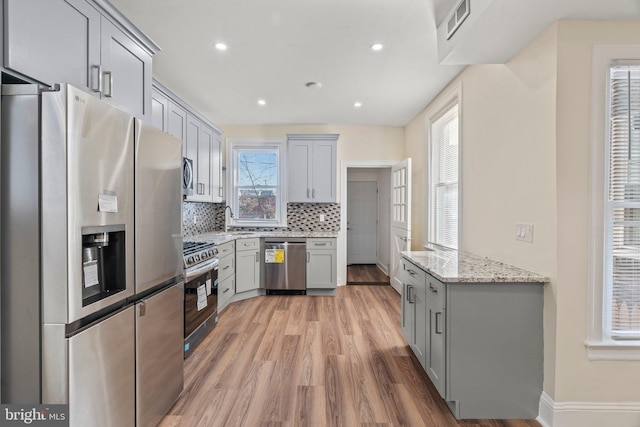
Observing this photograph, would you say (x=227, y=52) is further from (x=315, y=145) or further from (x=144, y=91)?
(x=315, y=145)

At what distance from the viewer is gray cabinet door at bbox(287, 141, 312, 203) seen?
4742 millimetres

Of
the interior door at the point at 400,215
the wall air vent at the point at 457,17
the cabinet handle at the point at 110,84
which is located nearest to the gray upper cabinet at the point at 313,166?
the interior door at the point at 400,215

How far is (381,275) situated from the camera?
5957mm

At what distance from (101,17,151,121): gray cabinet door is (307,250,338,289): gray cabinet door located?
2.94 meters

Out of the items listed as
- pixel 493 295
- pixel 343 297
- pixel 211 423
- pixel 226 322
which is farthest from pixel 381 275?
pixel 211 423

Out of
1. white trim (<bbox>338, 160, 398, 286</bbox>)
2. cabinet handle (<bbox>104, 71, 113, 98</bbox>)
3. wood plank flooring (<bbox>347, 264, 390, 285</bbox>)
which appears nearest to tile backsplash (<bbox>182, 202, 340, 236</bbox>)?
white trim (<bbox>338, 160, 398, 286</bbox>)

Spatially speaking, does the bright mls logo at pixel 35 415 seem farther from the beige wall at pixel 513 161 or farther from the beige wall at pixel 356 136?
the beige wall at pixel 356 136

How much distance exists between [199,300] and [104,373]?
5.00ft

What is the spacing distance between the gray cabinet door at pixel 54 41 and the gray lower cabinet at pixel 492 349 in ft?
7.66

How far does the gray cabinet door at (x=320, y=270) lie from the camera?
445cm

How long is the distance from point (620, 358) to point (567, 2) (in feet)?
6.63

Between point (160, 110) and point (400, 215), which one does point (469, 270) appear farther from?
point (160, 110)

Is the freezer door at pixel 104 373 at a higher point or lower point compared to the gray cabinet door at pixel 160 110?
lower

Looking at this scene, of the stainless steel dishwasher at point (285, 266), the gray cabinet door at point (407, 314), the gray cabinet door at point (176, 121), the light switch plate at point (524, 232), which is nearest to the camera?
the light switch plate at point (524, 232)
